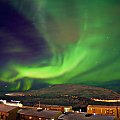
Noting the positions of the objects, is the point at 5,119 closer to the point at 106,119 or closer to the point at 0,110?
the point at 0,110

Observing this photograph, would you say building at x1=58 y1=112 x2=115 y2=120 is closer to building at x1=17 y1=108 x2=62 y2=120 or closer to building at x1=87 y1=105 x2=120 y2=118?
building at x1=17 y1=108 x2=62 y2=120

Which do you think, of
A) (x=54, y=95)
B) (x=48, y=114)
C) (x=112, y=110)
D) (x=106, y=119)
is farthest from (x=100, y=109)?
(x=54, y=95)

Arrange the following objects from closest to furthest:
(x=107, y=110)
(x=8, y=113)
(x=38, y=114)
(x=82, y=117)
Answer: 1. (x=82, y=117)
2. (x=38, y=114)
3. (x=8, y=113)
4. (x=107, y=110)

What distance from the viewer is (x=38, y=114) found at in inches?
1193

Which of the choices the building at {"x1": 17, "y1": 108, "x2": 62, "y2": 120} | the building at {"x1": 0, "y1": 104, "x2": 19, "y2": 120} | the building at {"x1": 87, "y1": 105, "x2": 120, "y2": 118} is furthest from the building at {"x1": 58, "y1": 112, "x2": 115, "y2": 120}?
the building at {"x1": 87, "y1": 105, "x2": 120, "y2": 118}

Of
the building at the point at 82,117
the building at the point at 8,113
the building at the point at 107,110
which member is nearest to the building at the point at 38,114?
the building at the point at 8,113

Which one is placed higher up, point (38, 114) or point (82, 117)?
point (38, 114)

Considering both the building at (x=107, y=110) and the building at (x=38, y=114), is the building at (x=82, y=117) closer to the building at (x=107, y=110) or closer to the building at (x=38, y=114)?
the building at (x=38, y=114)

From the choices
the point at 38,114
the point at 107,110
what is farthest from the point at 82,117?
the point at 107,110

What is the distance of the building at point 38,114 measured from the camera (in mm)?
29172

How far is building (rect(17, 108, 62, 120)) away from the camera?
29172mm

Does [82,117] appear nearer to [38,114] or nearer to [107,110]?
[38,114]

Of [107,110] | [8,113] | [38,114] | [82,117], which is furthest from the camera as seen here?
[107,110]

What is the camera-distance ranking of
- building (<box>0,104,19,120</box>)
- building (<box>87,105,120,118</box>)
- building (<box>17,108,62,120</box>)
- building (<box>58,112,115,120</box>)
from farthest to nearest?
1. building (<box>87,105,120,118</box>)
2. building (<box>0,104,19,120</box>)
3. building (<box>17,108,62,120</box>)
4. building (<box>58,112,115,120</box>)
